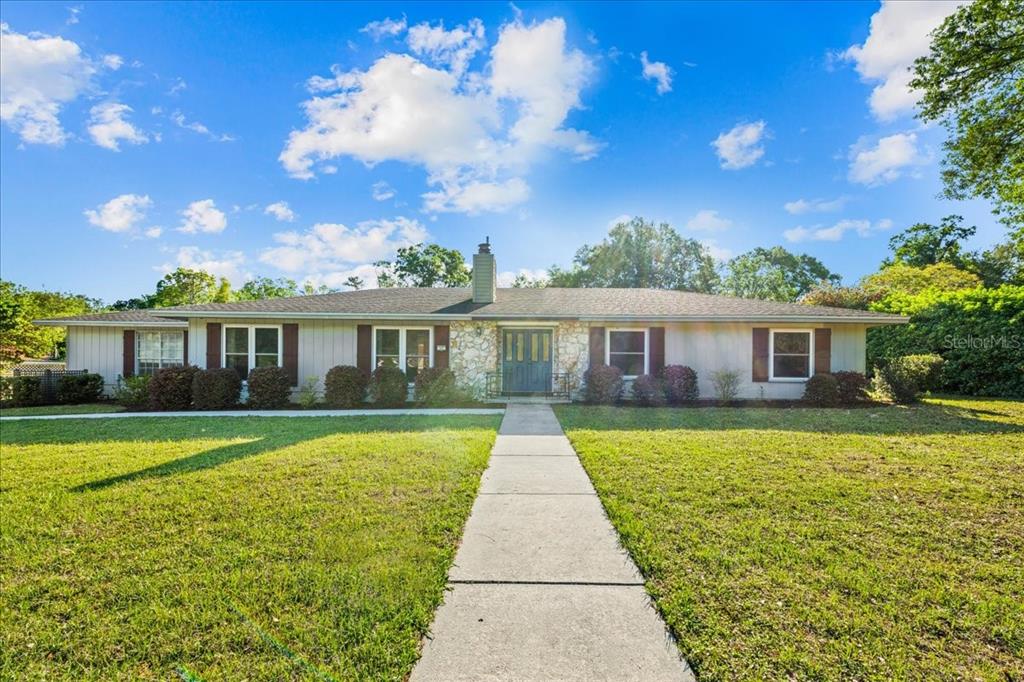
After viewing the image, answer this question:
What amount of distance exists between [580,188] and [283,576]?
17.2 metres

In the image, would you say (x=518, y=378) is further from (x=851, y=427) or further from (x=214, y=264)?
(x=214, y=264)

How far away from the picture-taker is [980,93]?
1081 cm

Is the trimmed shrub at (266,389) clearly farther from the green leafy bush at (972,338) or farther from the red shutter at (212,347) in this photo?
the green leafy bush at (972,338)

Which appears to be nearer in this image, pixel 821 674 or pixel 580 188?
pixel 821 674

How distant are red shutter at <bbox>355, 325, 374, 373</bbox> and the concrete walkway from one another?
8868 mm

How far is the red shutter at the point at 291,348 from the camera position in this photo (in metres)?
12.4

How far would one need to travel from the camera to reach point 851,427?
819 cm

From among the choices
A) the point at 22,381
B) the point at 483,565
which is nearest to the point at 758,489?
the point at 483,565

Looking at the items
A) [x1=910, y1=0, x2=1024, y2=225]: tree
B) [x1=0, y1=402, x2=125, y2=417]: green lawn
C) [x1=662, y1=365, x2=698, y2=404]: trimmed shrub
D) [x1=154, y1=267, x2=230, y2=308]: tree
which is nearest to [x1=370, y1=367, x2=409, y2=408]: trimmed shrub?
[x1=0, y1=402, x2=125, y2=417]: green lawn

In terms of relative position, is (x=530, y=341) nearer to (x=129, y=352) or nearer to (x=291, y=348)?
(x=291, y=348)

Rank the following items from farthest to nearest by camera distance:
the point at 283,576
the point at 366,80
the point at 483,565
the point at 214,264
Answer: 1. the point at 214,264
2. the point at 366,80
3. the point at 483,565
4. the point at 283,576

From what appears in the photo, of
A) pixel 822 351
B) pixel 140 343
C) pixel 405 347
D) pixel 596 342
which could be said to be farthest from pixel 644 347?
pixel 140 343

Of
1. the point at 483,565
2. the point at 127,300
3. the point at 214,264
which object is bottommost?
the point at 483,565

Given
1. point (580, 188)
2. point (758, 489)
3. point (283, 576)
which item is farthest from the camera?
point (580, 188)
